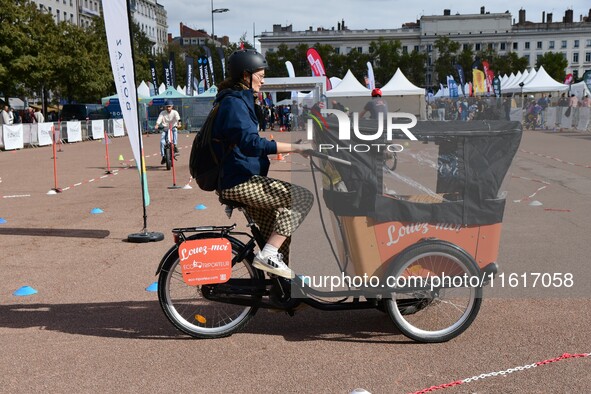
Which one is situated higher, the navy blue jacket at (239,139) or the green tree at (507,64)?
the green tree at (507,64)

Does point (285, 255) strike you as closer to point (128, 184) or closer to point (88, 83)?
point (128, 184)

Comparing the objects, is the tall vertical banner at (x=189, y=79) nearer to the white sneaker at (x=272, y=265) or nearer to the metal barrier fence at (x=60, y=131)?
the metal barrier fence at (x=60, y=131)

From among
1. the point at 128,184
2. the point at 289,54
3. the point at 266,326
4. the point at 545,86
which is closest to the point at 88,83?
the point at 545,86

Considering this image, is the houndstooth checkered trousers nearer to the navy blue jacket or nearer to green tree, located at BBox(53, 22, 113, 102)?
the navy blue jacket

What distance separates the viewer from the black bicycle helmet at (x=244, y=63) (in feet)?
16.0

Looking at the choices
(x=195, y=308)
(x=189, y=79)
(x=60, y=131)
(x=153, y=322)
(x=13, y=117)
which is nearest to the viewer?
(x=195, y=308)

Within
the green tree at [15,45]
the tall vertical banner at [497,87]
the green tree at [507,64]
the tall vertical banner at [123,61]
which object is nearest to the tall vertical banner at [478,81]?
the tall vertical banner at [497,87]

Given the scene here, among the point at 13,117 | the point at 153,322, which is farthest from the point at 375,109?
the point at 13,117

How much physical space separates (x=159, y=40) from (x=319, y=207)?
150225 millimetres

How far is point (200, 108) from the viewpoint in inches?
1887

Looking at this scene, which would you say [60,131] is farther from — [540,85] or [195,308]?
[195,308]

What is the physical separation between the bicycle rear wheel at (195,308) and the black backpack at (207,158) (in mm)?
482

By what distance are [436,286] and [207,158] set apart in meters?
1.65

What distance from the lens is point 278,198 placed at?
4.83m
